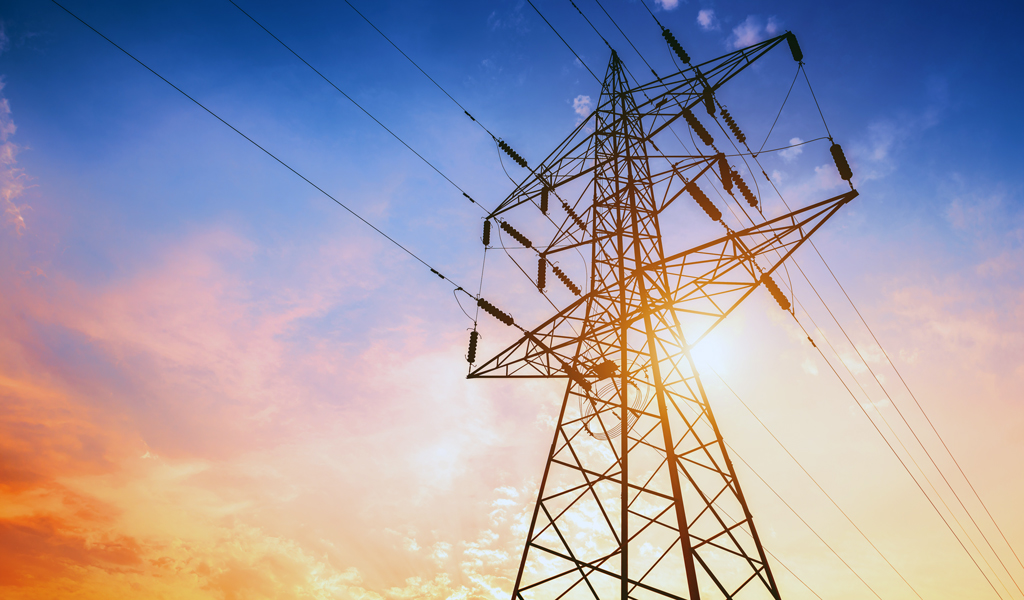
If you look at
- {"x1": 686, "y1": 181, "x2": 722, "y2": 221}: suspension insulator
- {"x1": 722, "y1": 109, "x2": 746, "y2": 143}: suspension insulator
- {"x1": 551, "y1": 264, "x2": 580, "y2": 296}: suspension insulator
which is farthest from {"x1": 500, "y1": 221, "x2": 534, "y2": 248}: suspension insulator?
{"x1": 722, "y1": 109, "x2": 746, "y2": 143}: suspension insulator

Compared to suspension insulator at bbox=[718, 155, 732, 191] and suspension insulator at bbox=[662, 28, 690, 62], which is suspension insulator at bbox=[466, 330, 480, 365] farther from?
suspension insulator at bbox=[662, 28, 690, 62]

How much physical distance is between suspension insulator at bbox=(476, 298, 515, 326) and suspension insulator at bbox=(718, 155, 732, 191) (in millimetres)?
7322

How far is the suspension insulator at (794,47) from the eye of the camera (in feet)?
41.2

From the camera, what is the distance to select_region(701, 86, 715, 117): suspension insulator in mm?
13052

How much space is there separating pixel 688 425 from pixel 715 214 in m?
6.18

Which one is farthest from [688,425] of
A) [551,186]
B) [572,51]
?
[572,51]

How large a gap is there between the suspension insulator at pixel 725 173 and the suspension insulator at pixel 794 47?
3134 mm

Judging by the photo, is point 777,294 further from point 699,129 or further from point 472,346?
point 472,346

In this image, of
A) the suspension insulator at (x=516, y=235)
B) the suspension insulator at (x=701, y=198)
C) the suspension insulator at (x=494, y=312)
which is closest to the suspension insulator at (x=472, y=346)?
the suspension insulator at (x=494, y=312)

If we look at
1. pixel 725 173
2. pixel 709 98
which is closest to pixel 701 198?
pixel 725 173

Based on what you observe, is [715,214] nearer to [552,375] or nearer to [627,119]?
[627,119]

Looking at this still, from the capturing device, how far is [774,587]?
8.91 meters

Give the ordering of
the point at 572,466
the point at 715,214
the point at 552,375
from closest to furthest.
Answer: the point at 572,466 → the point at 552,375 → the point at 715,214

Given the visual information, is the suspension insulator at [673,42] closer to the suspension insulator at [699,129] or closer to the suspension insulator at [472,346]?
the suspension insulator at [699,129]
